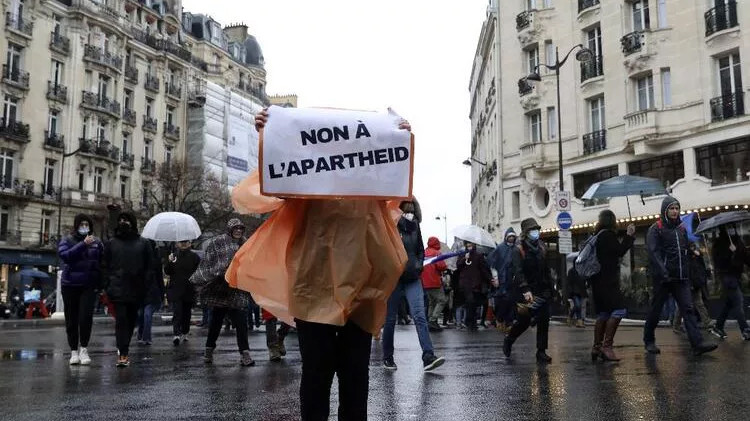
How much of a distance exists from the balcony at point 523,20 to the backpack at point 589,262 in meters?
27.2

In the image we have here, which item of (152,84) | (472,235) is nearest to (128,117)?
(152,84)

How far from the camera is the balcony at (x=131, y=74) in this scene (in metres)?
57.0

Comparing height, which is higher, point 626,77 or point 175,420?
point 626,77

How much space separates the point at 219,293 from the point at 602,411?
4.92 m

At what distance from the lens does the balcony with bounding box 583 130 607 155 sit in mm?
30031

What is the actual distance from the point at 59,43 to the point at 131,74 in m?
7.72

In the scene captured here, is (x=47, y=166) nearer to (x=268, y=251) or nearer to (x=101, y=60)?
(x=101, y=60)

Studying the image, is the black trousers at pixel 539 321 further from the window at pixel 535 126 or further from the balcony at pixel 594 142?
the window at pixel 535 126

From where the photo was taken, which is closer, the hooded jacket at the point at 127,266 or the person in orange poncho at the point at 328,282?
the person in orange poncho at the point at 328,282

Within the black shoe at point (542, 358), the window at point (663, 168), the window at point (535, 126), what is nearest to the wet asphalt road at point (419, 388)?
the black shoe at point (542, 358)

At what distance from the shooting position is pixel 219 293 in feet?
28.6

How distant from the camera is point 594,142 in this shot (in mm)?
30453

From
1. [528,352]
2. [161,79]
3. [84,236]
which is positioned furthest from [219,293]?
[161,79]

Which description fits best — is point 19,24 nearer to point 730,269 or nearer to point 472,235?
point 472,235
